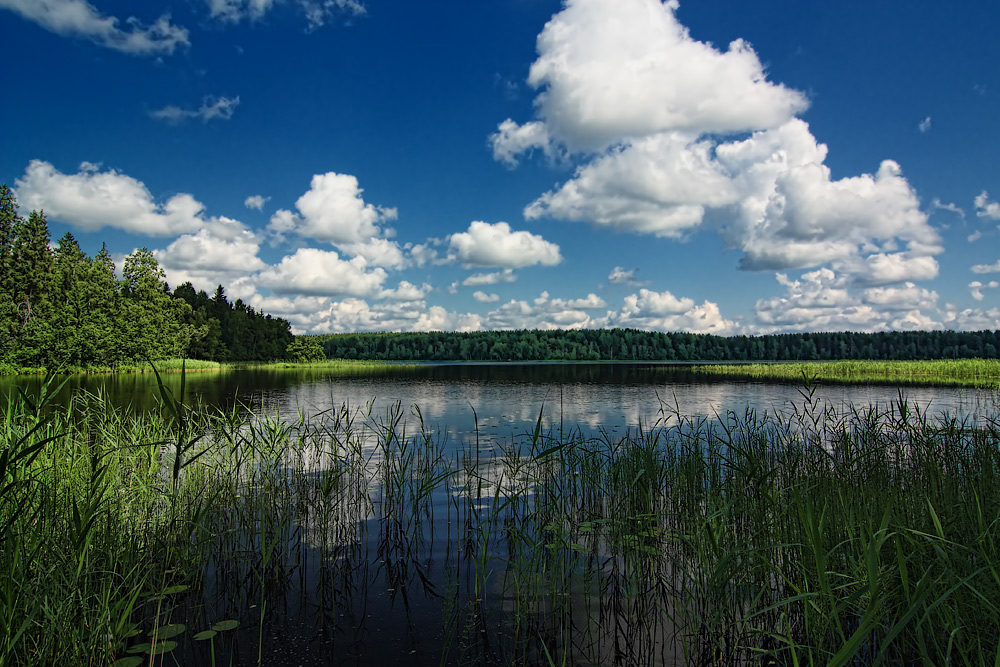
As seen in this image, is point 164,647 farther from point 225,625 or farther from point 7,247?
point 7,247

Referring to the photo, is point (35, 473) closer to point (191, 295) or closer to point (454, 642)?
point (454, 642)

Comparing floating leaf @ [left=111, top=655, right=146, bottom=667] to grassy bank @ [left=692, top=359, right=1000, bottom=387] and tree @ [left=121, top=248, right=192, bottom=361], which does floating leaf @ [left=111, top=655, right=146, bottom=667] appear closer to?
grassy bank @ [left=692, top=359, right=1000, bottom=387]

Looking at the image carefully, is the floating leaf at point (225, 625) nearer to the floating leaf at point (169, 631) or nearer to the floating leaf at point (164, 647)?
the floating leaf at point (169, 631)

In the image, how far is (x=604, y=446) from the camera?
562 inches

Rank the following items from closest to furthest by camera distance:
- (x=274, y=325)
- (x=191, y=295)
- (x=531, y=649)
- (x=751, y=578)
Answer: (x=531, y=649) → (x=751, y=578) → (x=191, y=295) → (x=274, y=325)

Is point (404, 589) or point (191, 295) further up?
point (191, 295)

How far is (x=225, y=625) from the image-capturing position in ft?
17.1

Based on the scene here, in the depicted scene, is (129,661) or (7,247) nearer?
(129,661)

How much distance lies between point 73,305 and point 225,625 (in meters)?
64.2

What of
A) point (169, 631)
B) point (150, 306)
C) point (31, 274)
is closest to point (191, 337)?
point (150, 306)

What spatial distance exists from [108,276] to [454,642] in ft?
236

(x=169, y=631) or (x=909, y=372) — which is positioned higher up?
(x=169, y=631)

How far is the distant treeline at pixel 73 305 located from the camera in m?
47.7

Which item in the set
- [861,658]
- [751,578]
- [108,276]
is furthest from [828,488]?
[108,276]
